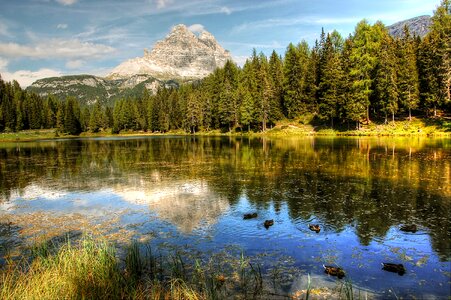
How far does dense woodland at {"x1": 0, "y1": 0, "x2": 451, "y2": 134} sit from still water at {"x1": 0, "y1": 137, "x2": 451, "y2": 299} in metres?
49.7

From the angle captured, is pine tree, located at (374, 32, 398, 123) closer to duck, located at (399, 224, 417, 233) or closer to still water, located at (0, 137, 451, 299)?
still water, located at (0, 137, 451, 299)

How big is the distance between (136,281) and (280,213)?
12.0 metres

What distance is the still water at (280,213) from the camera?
13930 millimetres

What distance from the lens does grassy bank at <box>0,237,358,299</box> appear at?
9.84 meters

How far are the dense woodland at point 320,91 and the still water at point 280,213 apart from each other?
49.7m

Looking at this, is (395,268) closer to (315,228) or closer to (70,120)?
(315,228)

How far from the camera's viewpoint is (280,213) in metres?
21.5

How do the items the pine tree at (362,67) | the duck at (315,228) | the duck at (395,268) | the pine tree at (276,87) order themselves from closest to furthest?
1. the duck at (395,268)
2. the duck at (315,228)
3. the pine tree at (362,67)
4. the pine tree at (276,87)

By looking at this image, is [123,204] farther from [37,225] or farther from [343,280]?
[343,280]

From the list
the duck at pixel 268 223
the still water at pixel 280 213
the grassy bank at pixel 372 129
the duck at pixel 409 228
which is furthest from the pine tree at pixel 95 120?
the duck at pixel 409 228

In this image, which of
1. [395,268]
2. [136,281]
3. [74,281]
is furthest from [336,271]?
[74,281]

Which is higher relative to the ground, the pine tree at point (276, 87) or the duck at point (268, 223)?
the pine tree at point (276, 87)

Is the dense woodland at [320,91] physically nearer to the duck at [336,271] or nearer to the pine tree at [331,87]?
the pine tree at [331,87]

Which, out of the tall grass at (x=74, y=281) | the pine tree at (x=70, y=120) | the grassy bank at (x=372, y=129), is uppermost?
the pine tree at (x=70, y=120)
